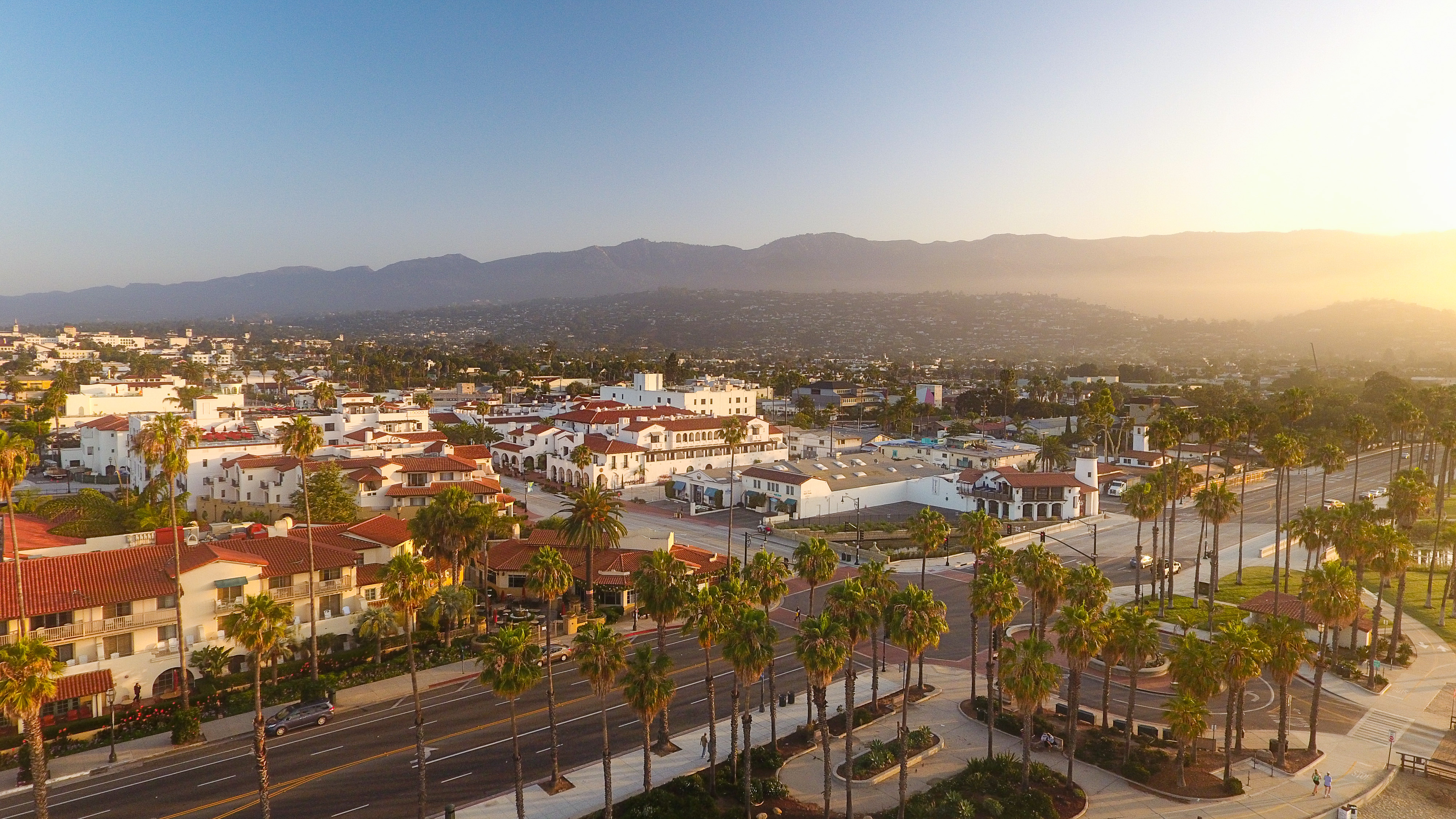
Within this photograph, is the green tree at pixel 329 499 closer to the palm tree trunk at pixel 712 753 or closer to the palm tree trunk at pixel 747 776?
the palm tree trunk at pixel 712 753

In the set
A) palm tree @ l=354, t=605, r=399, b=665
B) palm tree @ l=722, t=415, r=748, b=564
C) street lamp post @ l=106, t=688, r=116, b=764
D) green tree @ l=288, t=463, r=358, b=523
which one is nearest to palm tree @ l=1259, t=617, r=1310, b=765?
palm tree @ l=722, t=415, r=748, b=564

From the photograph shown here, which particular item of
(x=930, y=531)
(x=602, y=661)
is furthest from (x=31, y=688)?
(x=930, y=531)

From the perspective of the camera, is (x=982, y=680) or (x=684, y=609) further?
(x=982, y=680)

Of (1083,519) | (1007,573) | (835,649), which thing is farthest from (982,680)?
(1083,519)

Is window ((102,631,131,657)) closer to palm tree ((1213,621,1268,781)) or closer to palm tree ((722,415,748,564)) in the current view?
palm tree ((722,415,748,564))

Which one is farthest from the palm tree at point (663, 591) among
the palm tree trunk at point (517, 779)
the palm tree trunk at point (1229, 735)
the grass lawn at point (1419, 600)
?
the grass lawn at point (1419, 600)

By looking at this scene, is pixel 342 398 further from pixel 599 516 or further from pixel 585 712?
pixel 585 712
